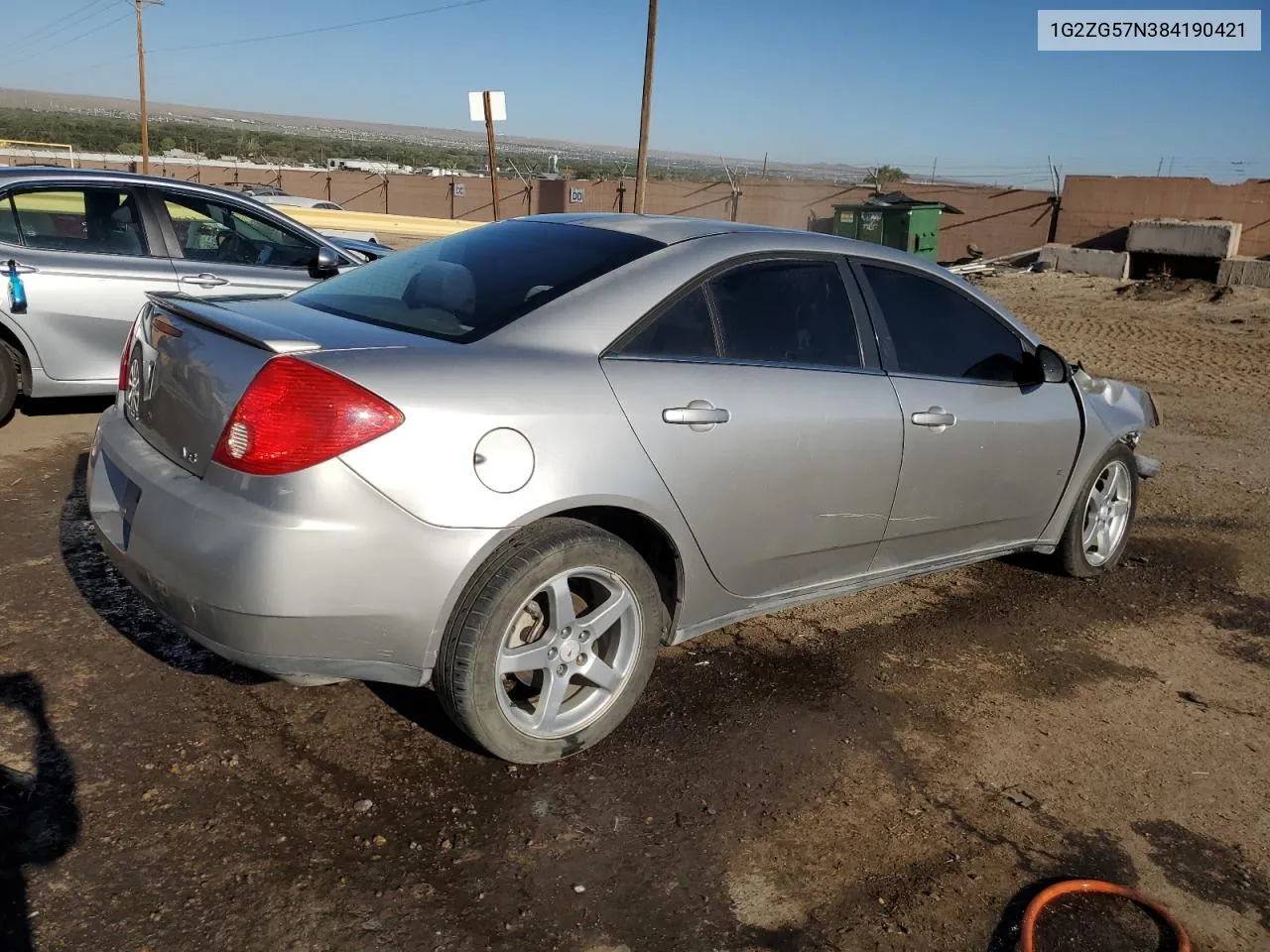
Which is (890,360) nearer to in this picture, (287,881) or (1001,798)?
(1001,798)

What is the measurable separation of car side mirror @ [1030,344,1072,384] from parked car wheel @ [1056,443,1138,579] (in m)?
0.63

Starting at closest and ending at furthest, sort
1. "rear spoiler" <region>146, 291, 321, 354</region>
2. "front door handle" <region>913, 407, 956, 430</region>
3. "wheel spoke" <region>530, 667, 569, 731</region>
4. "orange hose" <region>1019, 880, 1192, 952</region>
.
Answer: "orange hose" <region>1019, 880, 1192, 952</region> → "rear spoiler" <region>146, 291, 321, 354</region> → "wheel spoke" <region>530, 667, 569, 731</region> → "front door handle" <region>913, 407, 956, 430</region>

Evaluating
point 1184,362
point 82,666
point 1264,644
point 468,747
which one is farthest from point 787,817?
point 1184,362

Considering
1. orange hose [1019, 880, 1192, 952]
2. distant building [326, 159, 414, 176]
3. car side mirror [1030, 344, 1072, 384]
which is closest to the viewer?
orange hose [1019, 880, 1192, 952]

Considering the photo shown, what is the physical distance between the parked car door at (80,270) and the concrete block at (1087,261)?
728 inches

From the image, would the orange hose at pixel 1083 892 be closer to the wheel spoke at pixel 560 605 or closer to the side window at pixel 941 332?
the wheel spoke at pixel 560 605

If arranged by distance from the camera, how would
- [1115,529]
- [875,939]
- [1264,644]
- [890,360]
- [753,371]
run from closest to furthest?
[875,939]
[753,371]
[890,360]
[1264,644]
[1115,529]

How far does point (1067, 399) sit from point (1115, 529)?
984 millimetres

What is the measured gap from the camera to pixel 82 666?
3.43 metres

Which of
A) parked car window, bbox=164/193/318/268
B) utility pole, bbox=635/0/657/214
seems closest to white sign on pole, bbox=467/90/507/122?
utility pole, bbox=635/0/657/214

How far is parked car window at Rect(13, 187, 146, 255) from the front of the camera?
6.08 metres

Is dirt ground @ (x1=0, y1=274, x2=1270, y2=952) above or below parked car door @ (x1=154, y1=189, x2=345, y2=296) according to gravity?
below

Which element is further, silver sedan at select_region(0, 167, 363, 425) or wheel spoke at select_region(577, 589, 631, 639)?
silver sedan at select_region(0, 167, 363, 425)

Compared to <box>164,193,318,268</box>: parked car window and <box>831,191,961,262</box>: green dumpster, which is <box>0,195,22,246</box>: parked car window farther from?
<box>831,191,961,262</box>: green dumpster
